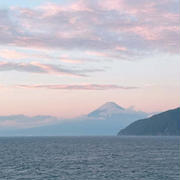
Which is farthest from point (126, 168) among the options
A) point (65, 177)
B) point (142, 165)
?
point (65, 177)

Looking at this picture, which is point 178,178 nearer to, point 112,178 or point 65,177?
point 112,178

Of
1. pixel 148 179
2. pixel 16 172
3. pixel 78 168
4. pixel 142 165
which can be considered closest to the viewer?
pixel 148 179

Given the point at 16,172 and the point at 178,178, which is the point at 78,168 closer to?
the point at 16,172

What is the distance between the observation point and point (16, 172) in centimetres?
8300

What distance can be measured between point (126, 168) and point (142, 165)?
7.47 meters

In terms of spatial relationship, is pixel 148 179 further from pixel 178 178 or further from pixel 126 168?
pixel 126 168

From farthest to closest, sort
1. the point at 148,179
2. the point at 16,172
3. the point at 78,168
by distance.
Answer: the point at 78,168 → the point at 16,172 → the point at 148,179

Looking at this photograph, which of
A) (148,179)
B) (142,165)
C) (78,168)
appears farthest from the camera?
(142,165)

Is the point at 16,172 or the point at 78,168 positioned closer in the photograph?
the point at 16,172

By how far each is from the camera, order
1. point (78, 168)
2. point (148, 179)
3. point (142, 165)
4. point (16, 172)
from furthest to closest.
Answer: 1. point (142, 165)
2. point (78, 168)
3. point (16, 172)
4. point (148, 179)

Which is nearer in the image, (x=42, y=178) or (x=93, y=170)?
(x=42, y=178)

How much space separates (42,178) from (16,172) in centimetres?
1168

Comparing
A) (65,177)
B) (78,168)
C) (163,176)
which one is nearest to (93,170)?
(78,168)

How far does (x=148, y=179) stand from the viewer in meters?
73.1
